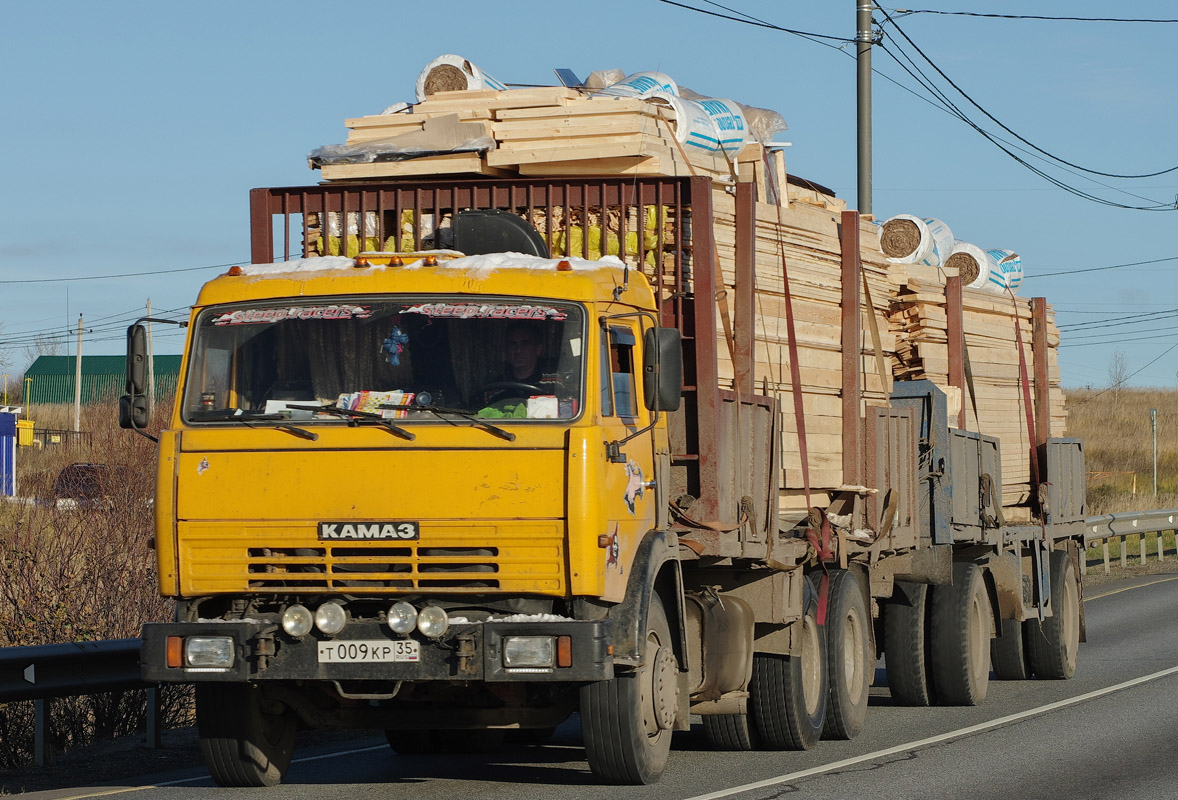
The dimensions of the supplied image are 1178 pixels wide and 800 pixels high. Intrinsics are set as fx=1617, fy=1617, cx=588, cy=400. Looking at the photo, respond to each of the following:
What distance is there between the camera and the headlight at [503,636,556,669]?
299 inches

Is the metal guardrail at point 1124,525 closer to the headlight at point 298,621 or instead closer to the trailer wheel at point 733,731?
the trailer wheel at point 733,731

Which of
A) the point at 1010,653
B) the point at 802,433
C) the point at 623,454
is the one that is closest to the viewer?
the point at 623,454

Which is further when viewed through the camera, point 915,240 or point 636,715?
point 915,240

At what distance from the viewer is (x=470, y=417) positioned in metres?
→ 7.81

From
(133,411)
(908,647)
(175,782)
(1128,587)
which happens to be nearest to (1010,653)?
(908,647)

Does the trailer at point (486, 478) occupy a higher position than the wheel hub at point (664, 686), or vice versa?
the trailer at point (486, 478)

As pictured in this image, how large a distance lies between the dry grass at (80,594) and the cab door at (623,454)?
335cm

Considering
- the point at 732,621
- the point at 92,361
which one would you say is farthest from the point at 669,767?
the point at 92,361

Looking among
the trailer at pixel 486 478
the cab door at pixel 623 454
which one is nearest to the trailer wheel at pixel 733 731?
the trailer at pixel 486 478

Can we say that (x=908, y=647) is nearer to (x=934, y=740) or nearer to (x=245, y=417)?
(x=934, y=740)

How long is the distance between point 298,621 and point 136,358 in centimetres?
157

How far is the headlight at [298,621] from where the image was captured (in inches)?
304

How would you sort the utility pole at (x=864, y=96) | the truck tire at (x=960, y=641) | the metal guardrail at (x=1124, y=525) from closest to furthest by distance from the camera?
the truck tire at (x=960, y=641)
the utility pole at (x=864, y=96)
the metal guardrail at (x=1124, y=525)

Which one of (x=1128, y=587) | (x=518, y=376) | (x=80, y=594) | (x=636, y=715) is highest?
(x=518, y=376)
